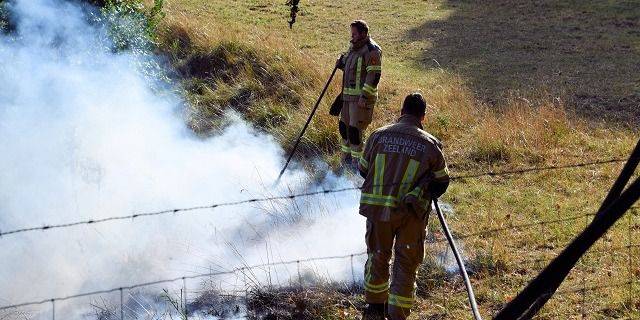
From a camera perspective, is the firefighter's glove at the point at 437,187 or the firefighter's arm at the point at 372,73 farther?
the firefighter's arm at the point at 372,73

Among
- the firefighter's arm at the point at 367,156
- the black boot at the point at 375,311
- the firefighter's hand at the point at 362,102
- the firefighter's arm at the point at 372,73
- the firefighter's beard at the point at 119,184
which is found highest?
the firefighter's arm at the point at 367,156

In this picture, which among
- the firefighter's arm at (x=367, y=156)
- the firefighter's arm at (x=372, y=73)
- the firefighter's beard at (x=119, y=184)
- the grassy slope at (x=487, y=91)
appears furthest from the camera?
the firefighter's arm at (x=372, y=73)

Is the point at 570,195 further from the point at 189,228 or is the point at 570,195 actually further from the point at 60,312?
the point at 60,312

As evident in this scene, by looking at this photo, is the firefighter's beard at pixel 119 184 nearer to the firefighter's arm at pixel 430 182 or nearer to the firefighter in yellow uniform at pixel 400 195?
the firefighter in yellow uniform at pixel 400 195

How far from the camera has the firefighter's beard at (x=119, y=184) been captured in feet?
22.8

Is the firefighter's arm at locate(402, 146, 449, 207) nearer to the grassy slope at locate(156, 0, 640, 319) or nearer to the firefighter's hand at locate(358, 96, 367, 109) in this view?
the grassy slope at locate(156, 0, 640, 319)

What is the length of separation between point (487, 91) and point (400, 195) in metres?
8.37

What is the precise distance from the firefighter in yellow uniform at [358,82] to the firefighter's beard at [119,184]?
0.59 meters

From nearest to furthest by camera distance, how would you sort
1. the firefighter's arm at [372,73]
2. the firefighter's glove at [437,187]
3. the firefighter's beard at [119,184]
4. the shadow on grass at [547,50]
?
the firefighter's glove at [437,187], the firefighter's beard at [119,184], the firefighter's arm at [372,73], the shadow on grass at [547,50]

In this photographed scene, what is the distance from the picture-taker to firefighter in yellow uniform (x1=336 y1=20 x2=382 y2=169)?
27.3 feet

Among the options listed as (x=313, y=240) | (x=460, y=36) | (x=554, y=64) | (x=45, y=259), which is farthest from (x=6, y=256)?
(x=460, y=36)

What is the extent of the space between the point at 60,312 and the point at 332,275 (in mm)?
2210

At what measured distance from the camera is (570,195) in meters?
8.38

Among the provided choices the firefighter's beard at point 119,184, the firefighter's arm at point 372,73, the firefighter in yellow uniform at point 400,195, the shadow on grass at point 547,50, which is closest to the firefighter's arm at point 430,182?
the firefighter in yellow uniform at point 400,195
